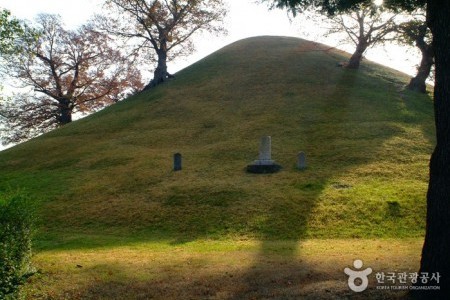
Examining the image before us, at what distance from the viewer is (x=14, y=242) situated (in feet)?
26.5

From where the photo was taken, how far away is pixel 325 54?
48906 mm

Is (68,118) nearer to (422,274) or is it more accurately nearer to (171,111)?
(171,111)

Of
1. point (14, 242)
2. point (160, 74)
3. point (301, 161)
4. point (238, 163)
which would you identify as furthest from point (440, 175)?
point (160, 74)

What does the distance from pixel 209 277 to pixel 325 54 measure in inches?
1747

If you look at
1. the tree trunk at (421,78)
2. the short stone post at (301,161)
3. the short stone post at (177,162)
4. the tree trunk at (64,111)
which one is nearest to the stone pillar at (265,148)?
the short stone post at (301,161)

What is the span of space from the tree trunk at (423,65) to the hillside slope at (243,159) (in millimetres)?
1935

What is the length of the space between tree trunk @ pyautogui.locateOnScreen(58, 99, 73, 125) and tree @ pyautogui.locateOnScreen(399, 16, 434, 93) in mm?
35579

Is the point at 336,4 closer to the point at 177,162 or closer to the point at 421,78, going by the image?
the point at 177,162

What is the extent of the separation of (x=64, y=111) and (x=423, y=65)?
37891 mm

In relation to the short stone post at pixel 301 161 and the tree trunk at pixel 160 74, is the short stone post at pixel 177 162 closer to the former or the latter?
the short stone post at pixel 301 161

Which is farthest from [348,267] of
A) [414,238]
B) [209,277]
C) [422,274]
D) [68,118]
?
[68,118]

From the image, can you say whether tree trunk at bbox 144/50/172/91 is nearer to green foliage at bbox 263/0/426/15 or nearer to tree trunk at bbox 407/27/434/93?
tree trunk at bbox 407/27/434/93

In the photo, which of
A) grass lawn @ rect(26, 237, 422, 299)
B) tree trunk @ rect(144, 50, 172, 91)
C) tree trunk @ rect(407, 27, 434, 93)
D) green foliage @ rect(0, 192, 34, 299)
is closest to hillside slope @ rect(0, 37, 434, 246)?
tree trunk @ rect(144, 50, 172, 91)

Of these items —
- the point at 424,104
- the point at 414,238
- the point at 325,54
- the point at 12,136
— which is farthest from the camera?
the point at 325,54
